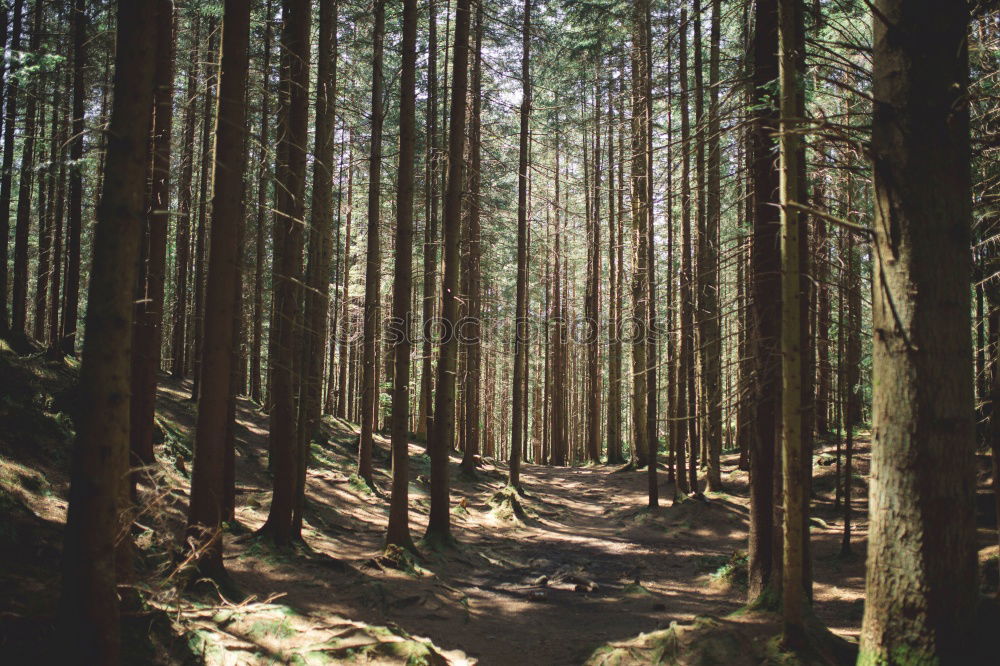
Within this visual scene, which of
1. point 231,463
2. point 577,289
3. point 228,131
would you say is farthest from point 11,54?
point 577,289

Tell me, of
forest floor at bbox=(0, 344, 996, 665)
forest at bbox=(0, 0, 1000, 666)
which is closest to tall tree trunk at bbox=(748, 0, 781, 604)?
forest at bbox=(0, 0, 1000, 666)

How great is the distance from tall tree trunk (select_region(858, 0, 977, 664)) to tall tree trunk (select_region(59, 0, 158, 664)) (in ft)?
16.2

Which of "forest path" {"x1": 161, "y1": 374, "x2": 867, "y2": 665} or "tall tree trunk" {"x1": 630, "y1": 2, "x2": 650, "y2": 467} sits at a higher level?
"tall tree trunk" {"x1": 630, "y1": 2, "x2": 650, "y2": 467}

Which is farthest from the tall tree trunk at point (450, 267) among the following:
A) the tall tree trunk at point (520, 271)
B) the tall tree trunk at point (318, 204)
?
the tall tree trunk at point (520, 271)

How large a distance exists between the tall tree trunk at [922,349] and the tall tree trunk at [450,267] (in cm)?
903

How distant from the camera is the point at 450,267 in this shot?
12383 mm

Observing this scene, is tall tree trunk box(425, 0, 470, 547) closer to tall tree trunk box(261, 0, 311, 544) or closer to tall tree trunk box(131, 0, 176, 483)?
tall tree trunk box(261, 0, 311, 544)

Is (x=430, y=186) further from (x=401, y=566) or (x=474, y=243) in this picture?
(x=401, y=566)

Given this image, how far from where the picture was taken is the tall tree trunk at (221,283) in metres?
7.28

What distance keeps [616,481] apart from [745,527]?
869 cm

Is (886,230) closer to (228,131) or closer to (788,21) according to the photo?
(788,21)

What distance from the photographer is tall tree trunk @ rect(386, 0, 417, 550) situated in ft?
34.6

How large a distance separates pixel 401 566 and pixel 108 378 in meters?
7.02

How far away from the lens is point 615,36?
2030cm
